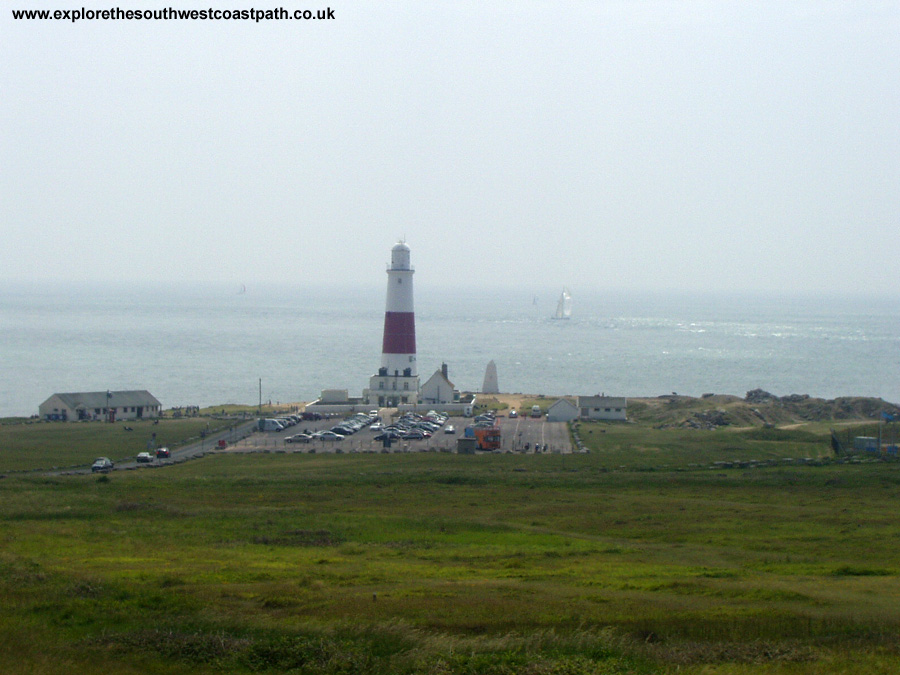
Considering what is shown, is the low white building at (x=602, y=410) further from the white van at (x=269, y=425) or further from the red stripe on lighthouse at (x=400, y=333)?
the white van at (x=269, y=425)

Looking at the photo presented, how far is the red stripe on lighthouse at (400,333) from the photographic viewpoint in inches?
2379

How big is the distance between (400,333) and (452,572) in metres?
43.4

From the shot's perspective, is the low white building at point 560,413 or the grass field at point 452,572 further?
the low white building at point 560,413

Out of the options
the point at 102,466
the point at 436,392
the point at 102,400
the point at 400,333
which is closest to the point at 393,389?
the point at 436,392

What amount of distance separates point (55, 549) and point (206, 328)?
148701 millimetres

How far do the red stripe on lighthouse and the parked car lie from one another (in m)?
26.6

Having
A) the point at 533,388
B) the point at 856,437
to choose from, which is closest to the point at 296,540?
the point at 856,437

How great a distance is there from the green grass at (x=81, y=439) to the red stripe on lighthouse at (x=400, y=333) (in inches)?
501

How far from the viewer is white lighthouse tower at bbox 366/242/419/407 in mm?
60062

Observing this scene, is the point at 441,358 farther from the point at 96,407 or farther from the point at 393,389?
the point at 96,407

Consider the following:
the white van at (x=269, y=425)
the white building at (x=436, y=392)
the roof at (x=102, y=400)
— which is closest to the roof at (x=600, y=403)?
the white building at (x=436, y=392)

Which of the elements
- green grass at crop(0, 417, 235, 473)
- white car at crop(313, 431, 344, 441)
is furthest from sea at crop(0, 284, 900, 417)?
white car at crop(313, 431, 344, 441)

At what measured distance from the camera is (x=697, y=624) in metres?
13.5

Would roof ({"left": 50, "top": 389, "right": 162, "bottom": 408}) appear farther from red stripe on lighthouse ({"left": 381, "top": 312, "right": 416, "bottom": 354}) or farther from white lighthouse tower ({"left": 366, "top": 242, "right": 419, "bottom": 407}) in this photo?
red stripe on lighthouse ({"left": 381, "top": 312, "right": 416, "bottom": 354})
